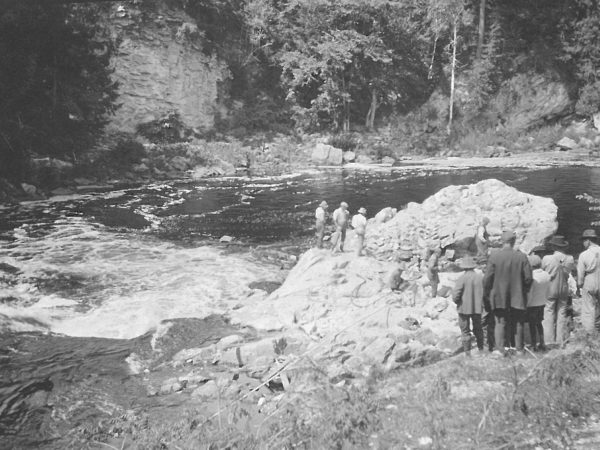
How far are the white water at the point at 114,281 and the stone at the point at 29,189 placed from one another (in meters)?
7.43

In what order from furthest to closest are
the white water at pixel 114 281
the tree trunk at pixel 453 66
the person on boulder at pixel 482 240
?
the tree trunk at pixel 453 66 < the person on boulder at pixel 482 240 < the white water at pixel 114 281

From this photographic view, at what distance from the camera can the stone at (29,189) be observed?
25156 mm

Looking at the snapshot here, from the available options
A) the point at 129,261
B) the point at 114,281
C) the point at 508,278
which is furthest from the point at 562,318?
the point at 129,261

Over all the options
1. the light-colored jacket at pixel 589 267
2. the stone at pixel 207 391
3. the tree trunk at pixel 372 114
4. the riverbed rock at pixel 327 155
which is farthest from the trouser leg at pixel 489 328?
the tree trunk at pixel 372 114

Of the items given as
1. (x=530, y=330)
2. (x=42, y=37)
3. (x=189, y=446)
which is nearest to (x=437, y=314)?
(x=530, y=330)

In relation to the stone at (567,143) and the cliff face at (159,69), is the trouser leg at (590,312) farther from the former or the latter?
the cliff face at (159,69)

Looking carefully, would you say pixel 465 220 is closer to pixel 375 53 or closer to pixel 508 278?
pixel 508 278

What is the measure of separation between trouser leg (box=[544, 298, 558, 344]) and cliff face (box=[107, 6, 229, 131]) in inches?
1475

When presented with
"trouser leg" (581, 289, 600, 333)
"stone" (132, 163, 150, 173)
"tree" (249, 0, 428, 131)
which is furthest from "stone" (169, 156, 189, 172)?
"trouser leg" (581, 289, 600, 333)

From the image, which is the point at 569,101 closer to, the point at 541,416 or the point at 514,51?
the point at 514,51

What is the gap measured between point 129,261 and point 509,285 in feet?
38.3

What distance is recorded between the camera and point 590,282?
7.65 meters

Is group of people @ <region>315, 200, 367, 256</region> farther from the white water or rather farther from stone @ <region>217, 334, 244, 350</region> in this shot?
stone @ <region>217, 334, 244, 350</region>

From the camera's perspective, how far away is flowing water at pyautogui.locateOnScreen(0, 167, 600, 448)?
331 inches
